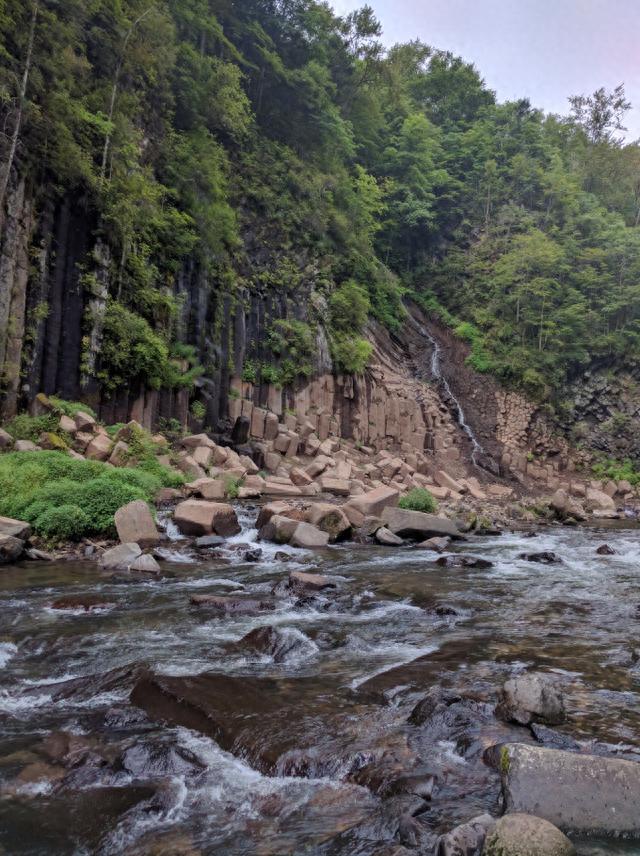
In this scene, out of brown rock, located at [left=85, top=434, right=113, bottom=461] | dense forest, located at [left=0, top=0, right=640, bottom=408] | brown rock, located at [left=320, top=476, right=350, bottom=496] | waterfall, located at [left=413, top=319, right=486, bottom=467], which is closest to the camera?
brown rock, located at [left=85, top=434, right=113, bottom=461]

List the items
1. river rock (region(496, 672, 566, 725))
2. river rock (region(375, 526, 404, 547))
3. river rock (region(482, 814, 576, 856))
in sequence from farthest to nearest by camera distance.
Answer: river rock (region(375, 526, 404, 547)), river rock (region(496, 672, 566, 725)), river rock (region(482, 814, 576, 856))

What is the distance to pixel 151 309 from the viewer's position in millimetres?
22609

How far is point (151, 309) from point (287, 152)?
15962mm

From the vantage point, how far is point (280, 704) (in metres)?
5.06

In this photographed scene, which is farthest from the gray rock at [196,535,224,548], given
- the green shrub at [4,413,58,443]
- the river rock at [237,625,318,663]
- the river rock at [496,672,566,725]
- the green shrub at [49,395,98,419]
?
the river rock at [496,672,566,725]

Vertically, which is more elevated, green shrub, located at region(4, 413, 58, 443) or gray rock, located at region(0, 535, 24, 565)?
green shrub, located at region(4, 413, 58, 443)

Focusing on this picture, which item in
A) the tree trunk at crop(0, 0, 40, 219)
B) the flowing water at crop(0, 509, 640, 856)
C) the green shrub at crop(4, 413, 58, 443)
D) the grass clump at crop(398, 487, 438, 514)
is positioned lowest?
the flowing water at crop(0, 509, 640, 856)

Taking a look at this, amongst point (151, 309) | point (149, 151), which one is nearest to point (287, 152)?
point (149, 151)

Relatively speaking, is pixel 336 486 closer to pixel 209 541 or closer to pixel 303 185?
pixel 209 541

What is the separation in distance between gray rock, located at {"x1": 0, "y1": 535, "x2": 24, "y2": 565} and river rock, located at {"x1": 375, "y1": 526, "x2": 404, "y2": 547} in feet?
27.6

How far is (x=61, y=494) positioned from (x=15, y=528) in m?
1.30

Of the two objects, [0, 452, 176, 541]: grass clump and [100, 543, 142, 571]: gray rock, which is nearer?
[100, 543, 142, 571]: gray rock

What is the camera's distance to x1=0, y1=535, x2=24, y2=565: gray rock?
10422 mm

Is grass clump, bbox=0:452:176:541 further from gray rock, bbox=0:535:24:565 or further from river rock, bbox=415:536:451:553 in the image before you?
river rock, bbox=415:536:451:553
